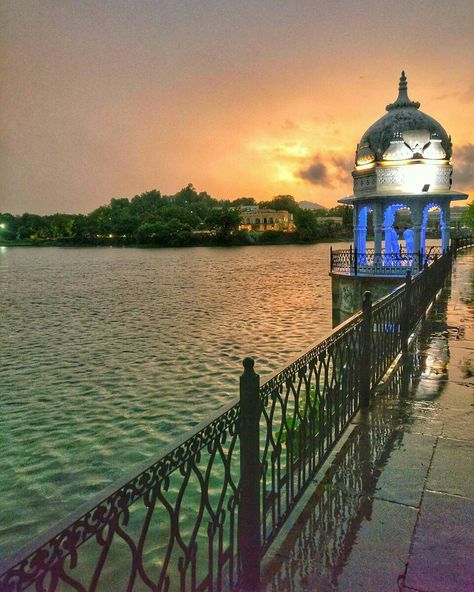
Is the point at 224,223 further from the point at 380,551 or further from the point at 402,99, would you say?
the point at 380,551

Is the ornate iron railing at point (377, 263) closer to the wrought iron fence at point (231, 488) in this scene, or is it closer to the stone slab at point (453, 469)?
the wrought iron fence at point (231, 488)

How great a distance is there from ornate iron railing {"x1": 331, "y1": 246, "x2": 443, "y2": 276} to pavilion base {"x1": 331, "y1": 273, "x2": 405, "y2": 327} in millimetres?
397

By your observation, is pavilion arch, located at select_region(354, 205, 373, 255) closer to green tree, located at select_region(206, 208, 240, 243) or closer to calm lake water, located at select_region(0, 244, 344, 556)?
calm lake water, located at select_region(0, 244, 344, 556)

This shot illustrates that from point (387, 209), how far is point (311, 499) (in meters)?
19.4

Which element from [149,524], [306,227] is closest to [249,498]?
Result: [149,524]

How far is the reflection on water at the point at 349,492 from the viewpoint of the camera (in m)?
2.76

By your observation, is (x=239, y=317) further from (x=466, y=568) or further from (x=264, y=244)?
(x=264, y=244)

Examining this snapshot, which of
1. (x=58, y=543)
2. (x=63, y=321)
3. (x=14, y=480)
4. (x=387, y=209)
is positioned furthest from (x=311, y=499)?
(x=63, y=321)

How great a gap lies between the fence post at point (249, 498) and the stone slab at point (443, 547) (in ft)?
2.84

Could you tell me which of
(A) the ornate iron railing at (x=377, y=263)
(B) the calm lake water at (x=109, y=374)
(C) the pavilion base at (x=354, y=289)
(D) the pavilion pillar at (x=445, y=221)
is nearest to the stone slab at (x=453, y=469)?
(B) the calm lake water at (x=109, y=374)

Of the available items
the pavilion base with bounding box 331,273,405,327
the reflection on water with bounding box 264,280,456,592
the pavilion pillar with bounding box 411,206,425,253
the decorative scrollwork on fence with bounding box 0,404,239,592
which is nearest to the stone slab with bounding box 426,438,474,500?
the reflection on water with bounding box 264,280,456,592

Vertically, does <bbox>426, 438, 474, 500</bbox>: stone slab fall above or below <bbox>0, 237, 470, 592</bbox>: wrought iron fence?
below

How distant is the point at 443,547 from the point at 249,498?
131cm

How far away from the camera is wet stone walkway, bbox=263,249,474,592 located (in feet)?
8.88
